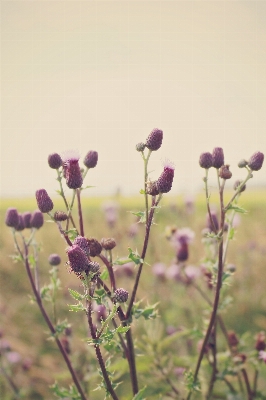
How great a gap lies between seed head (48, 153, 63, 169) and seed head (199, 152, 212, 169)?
2.43 ft

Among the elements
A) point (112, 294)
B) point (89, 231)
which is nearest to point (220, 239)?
point (112, 294)

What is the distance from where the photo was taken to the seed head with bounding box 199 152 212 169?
239 cm

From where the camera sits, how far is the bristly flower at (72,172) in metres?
2.04

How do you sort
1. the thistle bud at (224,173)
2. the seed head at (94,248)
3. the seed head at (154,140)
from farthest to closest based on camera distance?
the thistle bud at (224,173) < the seed head at (154,140) < the seed head at (94,248)

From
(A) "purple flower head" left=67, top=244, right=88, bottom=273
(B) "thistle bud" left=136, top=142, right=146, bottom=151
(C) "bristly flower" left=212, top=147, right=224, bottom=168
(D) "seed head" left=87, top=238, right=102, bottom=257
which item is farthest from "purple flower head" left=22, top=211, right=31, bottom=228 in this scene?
(C) "bristly flower" left=212, top=147, right=224, bottom=168

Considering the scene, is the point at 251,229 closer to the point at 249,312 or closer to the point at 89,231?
the point at 89,231

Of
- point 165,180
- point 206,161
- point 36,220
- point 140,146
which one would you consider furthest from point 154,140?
point 36,220

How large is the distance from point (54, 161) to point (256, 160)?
40.9 inches

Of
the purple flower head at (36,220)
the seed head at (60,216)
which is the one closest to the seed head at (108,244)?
the seed head at (60,216)

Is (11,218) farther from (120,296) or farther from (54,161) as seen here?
(120,296)

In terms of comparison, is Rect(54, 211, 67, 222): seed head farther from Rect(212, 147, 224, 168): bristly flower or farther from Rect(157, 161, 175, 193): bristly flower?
Rect(212, 147, 224, 168): bristly flower

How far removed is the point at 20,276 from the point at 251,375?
421 cm

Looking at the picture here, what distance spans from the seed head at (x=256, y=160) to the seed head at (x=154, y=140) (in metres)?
0.56

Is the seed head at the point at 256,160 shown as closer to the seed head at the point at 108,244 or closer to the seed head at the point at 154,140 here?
the seed head at the point at 154,140
